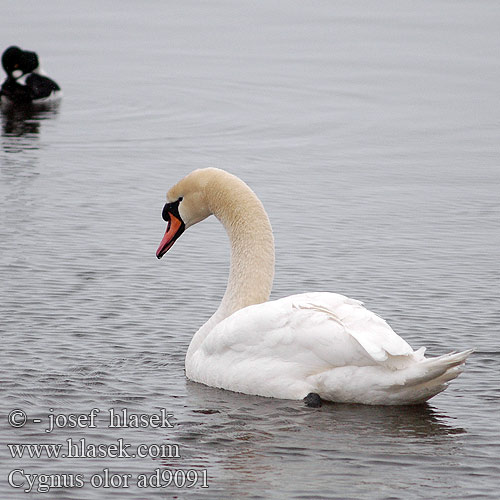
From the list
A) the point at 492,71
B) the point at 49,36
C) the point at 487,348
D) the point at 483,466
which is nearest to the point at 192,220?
the point at 487,348

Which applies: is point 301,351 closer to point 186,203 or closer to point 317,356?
point 317,356

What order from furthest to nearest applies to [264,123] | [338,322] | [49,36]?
[49,36]
[264,123]
[338,322]

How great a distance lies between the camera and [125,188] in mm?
15969

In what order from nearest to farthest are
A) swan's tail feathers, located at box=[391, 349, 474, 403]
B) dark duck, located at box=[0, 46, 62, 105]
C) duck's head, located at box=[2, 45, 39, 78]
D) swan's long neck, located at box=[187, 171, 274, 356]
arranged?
1. swan's tail feathers, located at box=[391, 349, 474, 403]
2. swan's long neck, located at box=[187, 171, 274, 356]
3. dark duck, located at box=[0, 46, 62, 105]
4. duck's head, located at box=[2, 45, 39, 78]

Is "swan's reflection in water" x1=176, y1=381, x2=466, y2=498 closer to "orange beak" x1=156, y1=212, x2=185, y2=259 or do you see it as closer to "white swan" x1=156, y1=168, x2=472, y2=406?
"white swan" x1=156, y1=168, x2=472, y2=406

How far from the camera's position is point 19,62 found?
25484 mm

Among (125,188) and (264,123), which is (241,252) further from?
(264,123)

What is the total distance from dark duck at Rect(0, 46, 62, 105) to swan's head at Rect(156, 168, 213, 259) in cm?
1468

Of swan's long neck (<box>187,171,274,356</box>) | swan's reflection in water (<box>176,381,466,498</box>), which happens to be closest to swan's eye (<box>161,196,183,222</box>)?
swan's long neck (<box>187,171,274,356</box>)

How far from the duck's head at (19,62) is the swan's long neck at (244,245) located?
16.4m

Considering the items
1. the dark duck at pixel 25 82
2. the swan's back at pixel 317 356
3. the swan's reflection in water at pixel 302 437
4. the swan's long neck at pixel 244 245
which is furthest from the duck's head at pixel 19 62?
the swan's reflection in water at pixel 302 437

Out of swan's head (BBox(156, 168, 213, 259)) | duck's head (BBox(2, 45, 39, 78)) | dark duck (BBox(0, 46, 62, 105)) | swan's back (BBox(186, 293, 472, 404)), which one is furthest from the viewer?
duck's head (BBox(2, 45, 39, 78))

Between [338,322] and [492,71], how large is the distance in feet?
62.1

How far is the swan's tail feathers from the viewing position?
7.68 metres
